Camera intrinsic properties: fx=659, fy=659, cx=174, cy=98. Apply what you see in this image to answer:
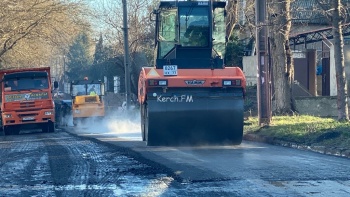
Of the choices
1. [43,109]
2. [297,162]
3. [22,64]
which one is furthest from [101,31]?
[297,162]

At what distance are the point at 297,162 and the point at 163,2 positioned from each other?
7300 millimetres

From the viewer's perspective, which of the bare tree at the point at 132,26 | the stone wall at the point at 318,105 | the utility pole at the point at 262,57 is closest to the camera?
the utility pole at the point at 262,57

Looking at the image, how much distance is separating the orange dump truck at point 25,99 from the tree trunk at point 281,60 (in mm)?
10832

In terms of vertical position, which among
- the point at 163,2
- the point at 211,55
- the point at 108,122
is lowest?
the point at 108,122

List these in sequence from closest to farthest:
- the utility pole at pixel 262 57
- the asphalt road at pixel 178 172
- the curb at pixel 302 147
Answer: the asphalt road at pixel 178 172
the curb at pixel 302 147
the utility pole at pixel 262 57

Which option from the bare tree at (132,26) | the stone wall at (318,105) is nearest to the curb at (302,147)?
the stone wall at (318,105)

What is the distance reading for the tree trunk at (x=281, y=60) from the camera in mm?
25094

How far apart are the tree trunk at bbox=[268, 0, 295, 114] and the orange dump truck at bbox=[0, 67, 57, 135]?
35.5 ft

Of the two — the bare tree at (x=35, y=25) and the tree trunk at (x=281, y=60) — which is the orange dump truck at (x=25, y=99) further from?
the tree trunk at (x=281, y=60)

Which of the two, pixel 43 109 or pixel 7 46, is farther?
pixel 7 46

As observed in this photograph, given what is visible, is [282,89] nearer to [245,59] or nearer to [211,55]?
[211,55]

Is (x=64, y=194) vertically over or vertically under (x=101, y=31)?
under

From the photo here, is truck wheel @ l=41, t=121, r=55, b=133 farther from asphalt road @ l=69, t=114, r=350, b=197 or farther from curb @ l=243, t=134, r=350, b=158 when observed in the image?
asphalt road @ l=69, t=114, r=350, b=197

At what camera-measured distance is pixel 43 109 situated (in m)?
30.9
